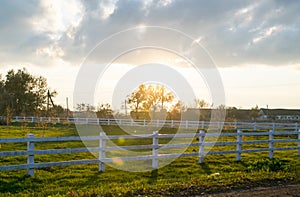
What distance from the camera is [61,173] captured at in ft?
34.8

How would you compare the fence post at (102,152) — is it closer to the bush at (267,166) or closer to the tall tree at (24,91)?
the bush at (267,166)

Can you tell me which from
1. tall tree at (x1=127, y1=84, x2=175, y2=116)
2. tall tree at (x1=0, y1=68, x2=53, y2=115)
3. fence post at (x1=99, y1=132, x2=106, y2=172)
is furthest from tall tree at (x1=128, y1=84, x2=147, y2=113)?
fence post at (x1=99, y1=132, x2=106, y2=172)

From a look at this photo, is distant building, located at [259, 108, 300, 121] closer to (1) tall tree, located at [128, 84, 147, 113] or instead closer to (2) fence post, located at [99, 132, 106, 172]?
(1) tall tree, located at [128, 84, 147, 113]

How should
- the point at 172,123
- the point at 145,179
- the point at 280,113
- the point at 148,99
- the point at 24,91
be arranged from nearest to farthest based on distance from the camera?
the point at 145,179 → the point at 172,123 → the point at 148,99 → the point at 24,91 → the point at 280,113

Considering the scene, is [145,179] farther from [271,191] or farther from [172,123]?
[172,123]

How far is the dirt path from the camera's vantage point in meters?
8.11

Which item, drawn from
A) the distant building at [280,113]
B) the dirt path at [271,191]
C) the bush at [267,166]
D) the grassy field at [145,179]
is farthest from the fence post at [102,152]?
the distant building at [280,113]

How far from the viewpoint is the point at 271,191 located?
334 inches

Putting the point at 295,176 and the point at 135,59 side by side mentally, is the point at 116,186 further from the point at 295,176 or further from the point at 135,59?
the point at 135,59

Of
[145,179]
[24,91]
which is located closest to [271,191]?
[145,179]

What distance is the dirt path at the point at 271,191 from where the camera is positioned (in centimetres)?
811

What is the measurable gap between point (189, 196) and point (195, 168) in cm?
454

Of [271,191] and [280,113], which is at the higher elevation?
[280,113]

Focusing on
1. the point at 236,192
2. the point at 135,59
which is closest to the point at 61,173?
the point at 236,192
